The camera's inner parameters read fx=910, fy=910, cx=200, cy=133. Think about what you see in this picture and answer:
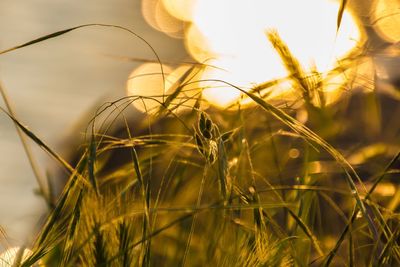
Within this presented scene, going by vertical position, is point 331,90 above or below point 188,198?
above

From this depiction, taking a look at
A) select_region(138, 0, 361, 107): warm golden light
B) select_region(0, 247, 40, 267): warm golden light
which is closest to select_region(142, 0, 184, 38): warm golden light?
select_region(138, 0, 361, 107): warm golden light

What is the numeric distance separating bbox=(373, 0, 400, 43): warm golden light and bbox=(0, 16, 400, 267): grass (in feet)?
0.34

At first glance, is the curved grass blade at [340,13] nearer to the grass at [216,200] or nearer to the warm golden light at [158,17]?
the grass at [216,200]

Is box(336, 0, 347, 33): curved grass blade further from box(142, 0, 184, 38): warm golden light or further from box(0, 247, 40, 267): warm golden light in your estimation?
box(142, 0, 184, 38): warm golden light

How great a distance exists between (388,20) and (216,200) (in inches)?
18.1

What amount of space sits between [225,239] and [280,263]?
0.10m

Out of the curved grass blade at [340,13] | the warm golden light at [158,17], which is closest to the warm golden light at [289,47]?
the curved grass blade at [340,13]

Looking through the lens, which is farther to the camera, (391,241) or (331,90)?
(331,90)

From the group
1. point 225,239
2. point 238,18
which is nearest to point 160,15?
point 238,18

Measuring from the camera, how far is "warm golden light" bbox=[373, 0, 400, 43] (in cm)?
140

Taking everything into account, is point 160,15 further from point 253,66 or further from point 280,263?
point 280,263

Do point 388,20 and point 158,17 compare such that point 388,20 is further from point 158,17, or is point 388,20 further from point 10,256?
point 158,17

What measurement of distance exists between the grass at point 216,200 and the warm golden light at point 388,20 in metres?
0.10

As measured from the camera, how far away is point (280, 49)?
1282 mm
